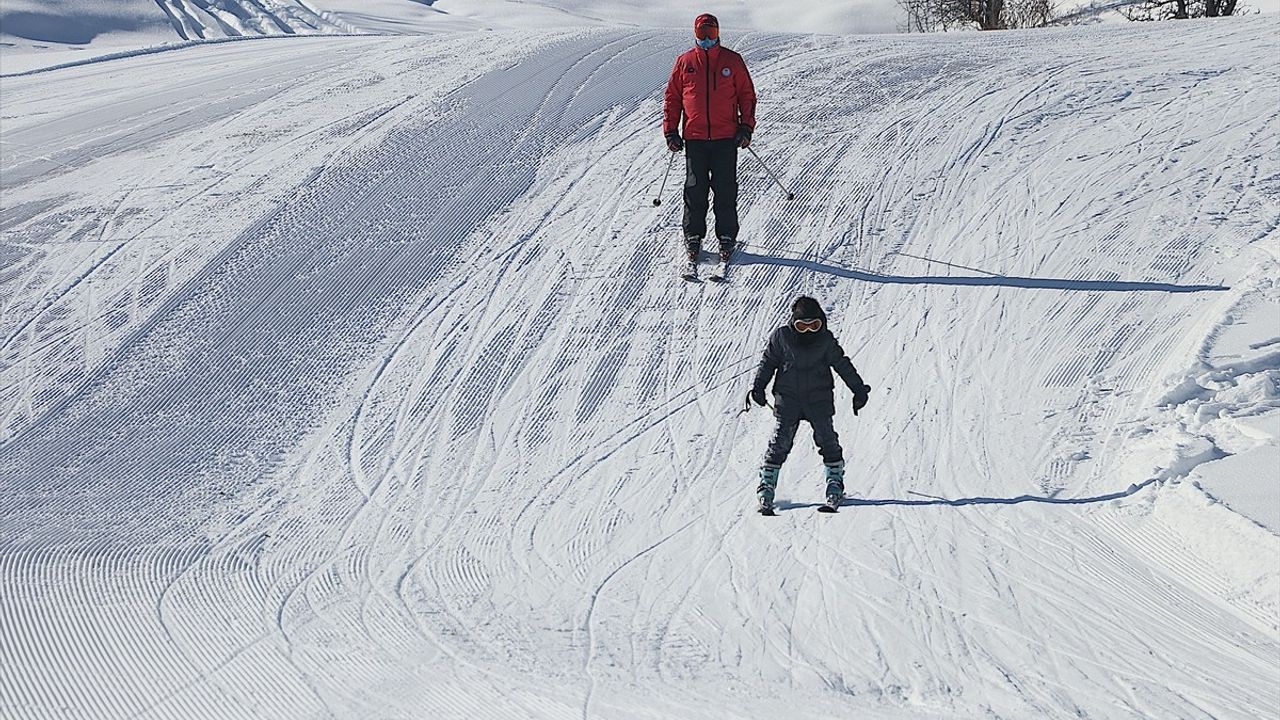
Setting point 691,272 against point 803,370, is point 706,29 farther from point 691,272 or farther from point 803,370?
point 803,370

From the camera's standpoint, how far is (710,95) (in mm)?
8586

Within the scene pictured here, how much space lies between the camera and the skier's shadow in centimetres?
621

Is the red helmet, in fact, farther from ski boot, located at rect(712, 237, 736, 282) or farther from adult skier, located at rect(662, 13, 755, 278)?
ski boot, located at rect(712, 237, 736, 282)

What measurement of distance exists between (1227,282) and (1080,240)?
127cm

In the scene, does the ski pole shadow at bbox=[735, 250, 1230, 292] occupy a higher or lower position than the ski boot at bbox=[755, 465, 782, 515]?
higher

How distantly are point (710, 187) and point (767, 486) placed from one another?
3.48 meters

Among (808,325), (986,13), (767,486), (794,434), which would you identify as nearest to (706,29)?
(808,325)

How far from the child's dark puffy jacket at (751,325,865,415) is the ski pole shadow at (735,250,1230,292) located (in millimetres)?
3245

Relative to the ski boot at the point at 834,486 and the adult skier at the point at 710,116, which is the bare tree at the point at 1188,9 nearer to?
the adult skier at the point at 710,116

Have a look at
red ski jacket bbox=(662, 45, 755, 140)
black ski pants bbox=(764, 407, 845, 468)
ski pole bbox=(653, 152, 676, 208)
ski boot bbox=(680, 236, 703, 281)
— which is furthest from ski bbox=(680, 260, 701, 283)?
black ski pants bbox=(764, 407, 845, 468)

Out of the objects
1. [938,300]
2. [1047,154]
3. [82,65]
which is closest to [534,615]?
[938,300]

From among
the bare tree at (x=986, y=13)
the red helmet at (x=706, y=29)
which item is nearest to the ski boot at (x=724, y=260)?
the red helmet at (x=706, y=29)

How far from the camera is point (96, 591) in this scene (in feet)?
18.3

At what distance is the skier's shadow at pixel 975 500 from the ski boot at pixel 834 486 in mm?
94
